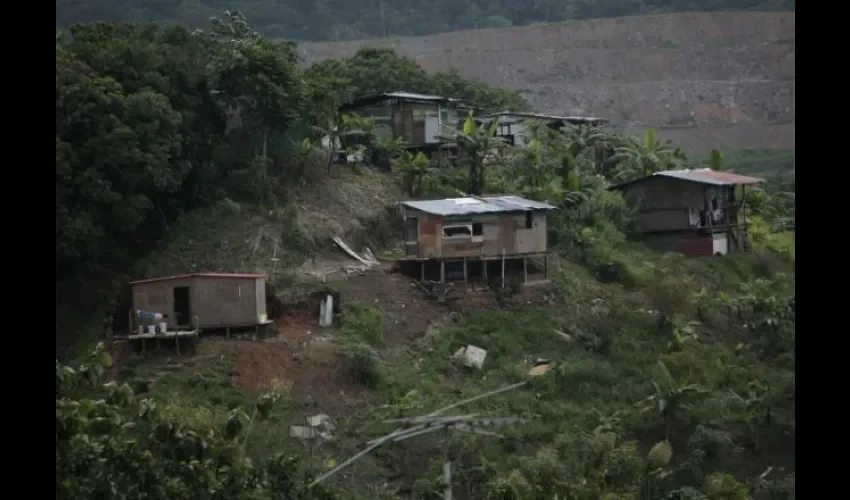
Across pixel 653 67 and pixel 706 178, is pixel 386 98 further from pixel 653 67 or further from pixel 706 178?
pixel 653 67

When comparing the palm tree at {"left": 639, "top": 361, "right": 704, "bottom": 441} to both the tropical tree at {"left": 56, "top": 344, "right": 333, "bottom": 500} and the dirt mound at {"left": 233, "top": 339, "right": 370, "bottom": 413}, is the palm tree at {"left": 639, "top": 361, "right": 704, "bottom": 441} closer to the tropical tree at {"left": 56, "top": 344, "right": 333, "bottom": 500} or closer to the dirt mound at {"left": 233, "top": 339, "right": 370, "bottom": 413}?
the dirt mound at {"left": 233, "top": 339, "right": 370, "bottom": 413}

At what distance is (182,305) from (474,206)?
429 cm

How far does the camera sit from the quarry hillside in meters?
31.0

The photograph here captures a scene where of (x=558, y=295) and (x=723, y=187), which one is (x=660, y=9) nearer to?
(x=723, y=187)

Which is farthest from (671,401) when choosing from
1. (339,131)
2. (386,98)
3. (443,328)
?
(386,98)

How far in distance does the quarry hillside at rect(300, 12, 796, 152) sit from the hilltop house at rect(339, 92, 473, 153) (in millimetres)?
7072

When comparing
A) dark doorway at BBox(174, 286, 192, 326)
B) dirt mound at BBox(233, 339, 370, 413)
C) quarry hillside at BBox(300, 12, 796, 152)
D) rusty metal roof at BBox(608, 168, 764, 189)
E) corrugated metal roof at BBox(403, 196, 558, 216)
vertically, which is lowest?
dirt mound at BBox(233, 339, 370, 413)

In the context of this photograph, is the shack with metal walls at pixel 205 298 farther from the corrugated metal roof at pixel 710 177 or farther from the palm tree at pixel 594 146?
the palm tree at pixel 594 146

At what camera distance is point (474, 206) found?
17672 millimetres

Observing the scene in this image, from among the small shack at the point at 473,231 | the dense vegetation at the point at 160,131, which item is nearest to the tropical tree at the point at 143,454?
the dense vegetation at the point at 160,131

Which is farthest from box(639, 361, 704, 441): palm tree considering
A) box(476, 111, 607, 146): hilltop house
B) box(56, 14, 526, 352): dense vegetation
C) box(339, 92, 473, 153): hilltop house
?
box(476, 111, 607, 146): hilltop house

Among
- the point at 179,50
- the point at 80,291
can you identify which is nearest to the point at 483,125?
the point at 179,50

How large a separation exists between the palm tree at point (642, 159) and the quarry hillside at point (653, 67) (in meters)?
4.64
